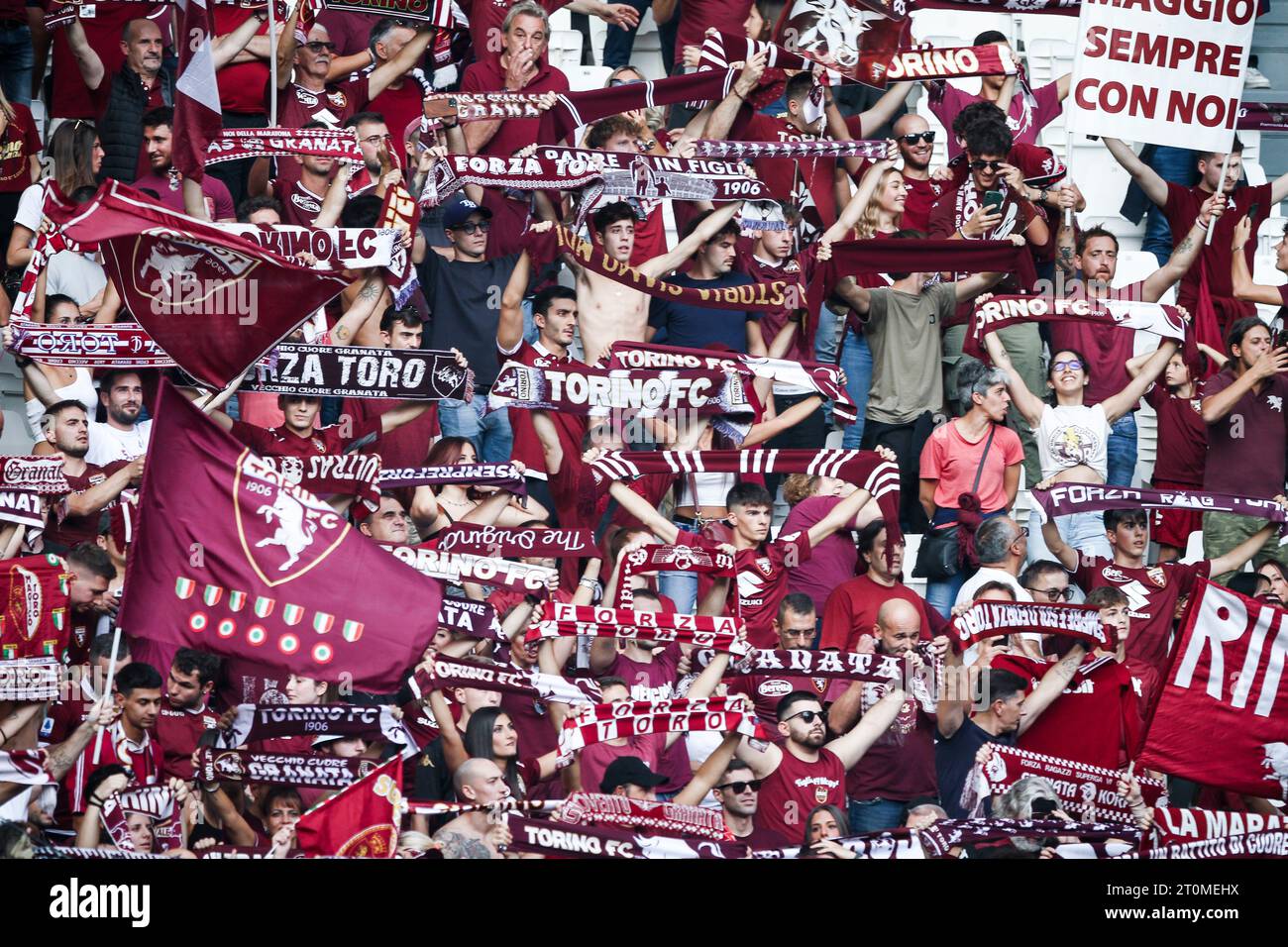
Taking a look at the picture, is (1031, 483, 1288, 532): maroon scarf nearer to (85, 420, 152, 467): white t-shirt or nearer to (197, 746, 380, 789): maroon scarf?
(197, 746, 380, 789): maroon scarf

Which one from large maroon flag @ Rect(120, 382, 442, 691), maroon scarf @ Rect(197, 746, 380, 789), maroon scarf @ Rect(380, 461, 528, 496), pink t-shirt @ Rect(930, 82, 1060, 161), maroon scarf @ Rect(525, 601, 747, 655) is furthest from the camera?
pink t-shirt @ Rect(930, 82, 1060, 161)

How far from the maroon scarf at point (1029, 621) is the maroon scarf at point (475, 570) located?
1922mm

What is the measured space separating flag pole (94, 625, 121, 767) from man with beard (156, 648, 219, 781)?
11.2 inches

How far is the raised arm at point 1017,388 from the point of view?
14.1 m

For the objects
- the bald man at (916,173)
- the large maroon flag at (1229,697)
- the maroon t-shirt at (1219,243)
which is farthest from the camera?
the maroon t-shirt at (1219,243)

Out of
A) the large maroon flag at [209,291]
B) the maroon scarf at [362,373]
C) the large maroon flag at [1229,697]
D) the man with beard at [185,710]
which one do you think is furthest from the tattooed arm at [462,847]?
the large maroon flag at [1229,697]

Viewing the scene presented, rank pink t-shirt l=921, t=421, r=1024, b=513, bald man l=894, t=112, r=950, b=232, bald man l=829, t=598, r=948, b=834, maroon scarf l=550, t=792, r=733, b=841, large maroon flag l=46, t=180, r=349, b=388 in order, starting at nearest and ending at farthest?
maroon scarf l=550, t=792, r=733, b=841, large maroon flag l=46, t=180, r=349, b=388, bald man l=829, t=598, r=948, b=834, pink t-shirt l=921, t=421, r=1024, b=513, bald man l=894, t=112, r=950, b=232

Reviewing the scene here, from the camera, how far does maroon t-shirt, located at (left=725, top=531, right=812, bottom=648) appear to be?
43.8 ft

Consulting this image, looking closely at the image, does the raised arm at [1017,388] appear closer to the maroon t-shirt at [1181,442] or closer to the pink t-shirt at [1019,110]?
the maroon t-shirt at [1181,442]

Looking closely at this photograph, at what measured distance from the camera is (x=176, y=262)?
12578 mm

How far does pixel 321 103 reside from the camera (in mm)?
14484

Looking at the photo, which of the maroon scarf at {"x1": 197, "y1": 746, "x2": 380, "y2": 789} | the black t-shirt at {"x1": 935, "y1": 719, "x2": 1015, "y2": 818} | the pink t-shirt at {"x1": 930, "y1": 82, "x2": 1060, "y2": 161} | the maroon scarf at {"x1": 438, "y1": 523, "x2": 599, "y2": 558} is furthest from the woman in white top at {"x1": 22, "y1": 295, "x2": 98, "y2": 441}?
the pink t-shirt at {"x1": 930, "y1": 82, "x2": 1060, "y2": 161}
